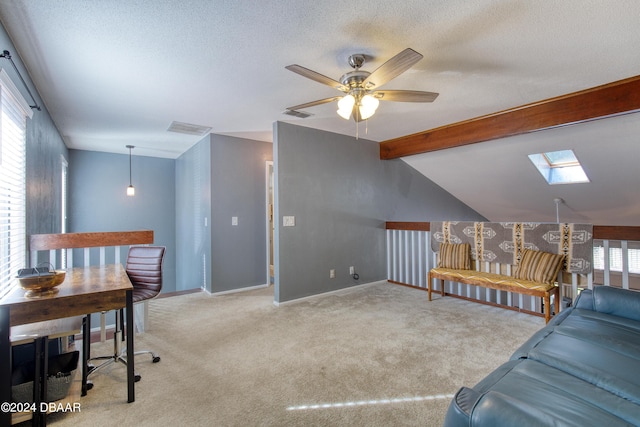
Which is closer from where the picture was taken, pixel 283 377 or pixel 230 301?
pixel 283 377

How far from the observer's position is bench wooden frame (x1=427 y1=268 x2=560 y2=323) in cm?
300

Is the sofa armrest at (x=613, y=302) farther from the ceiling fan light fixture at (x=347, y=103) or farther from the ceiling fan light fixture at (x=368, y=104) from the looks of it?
the ceiling fan light fixture at (x=347, y=103)

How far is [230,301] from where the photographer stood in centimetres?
406

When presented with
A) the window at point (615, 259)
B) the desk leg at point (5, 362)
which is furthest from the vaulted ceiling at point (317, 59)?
the desk leg at point (5, 362)

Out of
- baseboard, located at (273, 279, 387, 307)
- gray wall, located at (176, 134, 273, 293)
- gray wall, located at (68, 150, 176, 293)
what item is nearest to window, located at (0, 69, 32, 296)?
gray wall, located at (176, 134, 273, 293)

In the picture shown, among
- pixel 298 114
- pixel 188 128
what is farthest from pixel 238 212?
pixel 298 114

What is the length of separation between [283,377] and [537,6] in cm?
288

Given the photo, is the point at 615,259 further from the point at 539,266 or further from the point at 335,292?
the point at 335,292

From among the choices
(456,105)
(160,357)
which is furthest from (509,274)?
(160,357)

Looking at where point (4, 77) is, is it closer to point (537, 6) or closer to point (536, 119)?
point (537, 6)

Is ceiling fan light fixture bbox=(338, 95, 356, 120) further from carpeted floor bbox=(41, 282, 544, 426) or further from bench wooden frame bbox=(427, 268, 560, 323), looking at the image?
bench wooden frame bbox=(427, 268, 560, 323)

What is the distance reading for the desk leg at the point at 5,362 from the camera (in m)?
1.49

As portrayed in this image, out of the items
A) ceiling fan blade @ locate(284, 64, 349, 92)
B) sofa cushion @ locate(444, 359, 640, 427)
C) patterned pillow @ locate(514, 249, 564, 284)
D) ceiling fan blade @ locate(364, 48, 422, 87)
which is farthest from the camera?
patterned pillow @ locate(514, 249, 564, 284)

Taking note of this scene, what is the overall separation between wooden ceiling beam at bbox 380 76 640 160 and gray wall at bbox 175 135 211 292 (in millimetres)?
3241
